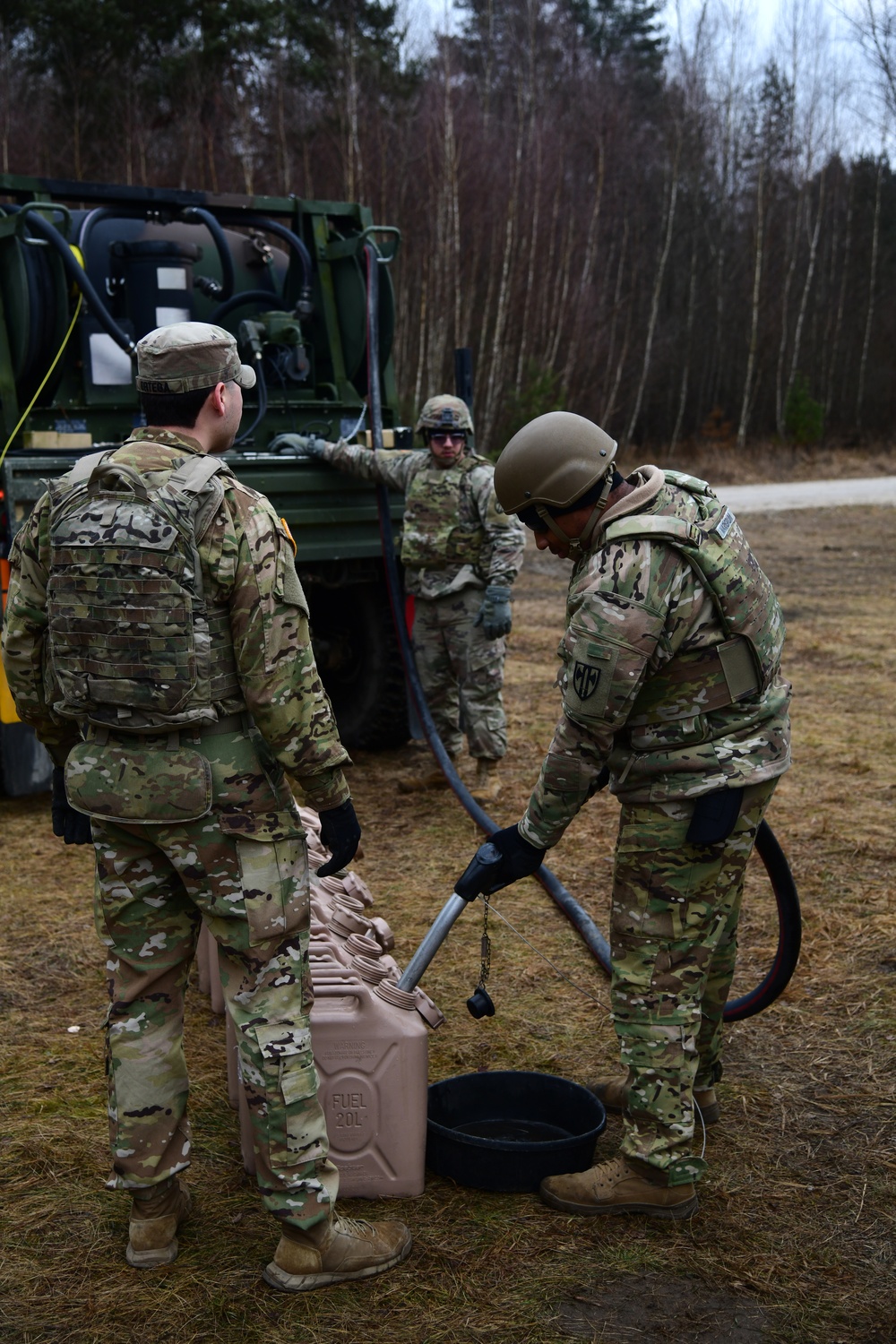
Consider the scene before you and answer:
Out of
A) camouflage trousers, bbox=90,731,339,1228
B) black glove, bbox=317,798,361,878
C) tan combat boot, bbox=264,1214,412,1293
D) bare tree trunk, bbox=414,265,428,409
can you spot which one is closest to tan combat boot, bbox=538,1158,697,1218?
tan combat boot, bbox=264,1214,412,1293

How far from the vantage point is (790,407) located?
1230 inches

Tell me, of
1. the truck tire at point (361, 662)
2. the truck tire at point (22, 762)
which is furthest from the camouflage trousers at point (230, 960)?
the truck tire at point (361, 662)

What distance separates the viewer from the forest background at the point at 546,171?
869 inches

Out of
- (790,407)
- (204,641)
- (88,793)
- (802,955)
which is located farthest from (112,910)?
(790,407)

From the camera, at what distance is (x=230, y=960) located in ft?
8.79

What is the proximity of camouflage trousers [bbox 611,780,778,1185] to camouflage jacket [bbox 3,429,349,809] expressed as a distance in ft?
2.35

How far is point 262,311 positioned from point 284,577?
498 centimetres

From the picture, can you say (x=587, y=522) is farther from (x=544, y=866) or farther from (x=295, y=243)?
(x=295, y=243)

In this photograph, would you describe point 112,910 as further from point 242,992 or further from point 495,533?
point 495,533

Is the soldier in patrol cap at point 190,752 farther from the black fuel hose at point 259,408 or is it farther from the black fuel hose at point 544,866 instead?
the black fuel hose at point 259,408

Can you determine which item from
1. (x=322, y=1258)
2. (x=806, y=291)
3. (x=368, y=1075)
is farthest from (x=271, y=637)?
(x=806, y=291)

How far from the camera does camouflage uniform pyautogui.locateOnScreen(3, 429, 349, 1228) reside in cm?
257

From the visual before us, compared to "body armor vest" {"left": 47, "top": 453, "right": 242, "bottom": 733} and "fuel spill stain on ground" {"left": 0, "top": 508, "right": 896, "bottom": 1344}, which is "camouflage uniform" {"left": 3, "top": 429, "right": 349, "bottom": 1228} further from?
"fuel spill stain on ground" {"left": 0, "top": 508, "right": 896, "bottom": 1344}

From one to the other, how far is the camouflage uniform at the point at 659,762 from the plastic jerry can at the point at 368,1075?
48 centimetres
